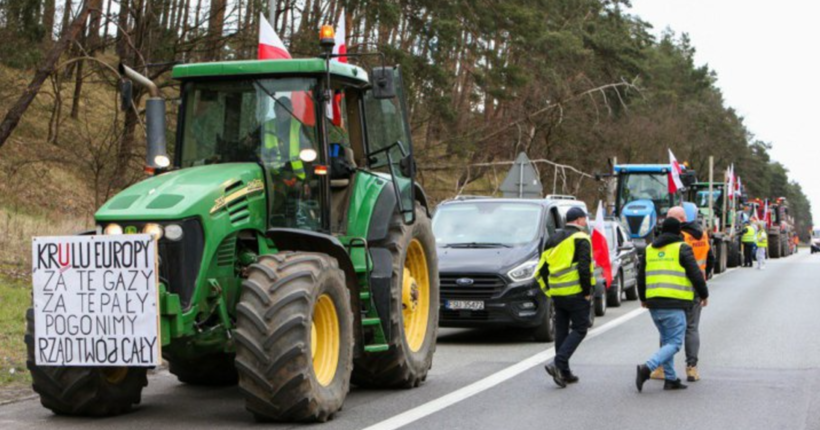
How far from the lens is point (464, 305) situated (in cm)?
1584

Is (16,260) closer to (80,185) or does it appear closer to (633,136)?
(80,185)

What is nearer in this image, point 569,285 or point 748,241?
point 569,285

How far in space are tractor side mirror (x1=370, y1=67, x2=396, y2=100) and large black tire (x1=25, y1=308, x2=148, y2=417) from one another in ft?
9.76

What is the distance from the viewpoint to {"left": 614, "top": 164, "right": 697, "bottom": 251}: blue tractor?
32750mm

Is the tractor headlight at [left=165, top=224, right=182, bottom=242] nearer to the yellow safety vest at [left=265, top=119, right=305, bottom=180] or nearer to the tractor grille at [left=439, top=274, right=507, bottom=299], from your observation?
the yellow safety vest at [left=265, top=119, right=305, bottom=180]

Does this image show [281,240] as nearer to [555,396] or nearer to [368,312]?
[368,312]

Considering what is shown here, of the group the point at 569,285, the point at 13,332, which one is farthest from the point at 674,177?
the point at 13,332

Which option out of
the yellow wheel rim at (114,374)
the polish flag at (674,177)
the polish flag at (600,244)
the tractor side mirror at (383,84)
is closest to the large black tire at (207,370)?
the yellow wheel rim at (114,374)

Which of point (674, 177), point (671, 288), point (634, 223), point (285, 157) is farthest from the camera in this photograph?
point (634, 223)

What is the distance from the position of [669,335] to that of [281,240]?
4.05 meters

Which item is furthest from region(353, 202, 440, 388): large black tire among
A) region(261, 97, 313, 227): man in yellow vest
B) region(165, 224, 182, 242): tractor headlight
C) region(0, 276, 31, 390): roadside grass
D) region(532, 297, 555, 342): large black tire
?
region(532, 297, 555, 342): large black tire

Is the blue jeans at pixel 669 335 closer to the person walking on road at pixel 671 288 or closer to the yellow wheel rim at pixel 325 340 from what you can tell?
the person walking on road at pixel 671 288

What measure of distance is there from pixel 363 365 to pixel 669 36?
11336 centimetres

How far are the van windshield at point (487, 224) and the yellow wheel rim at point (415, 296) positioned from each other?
4.39 m
